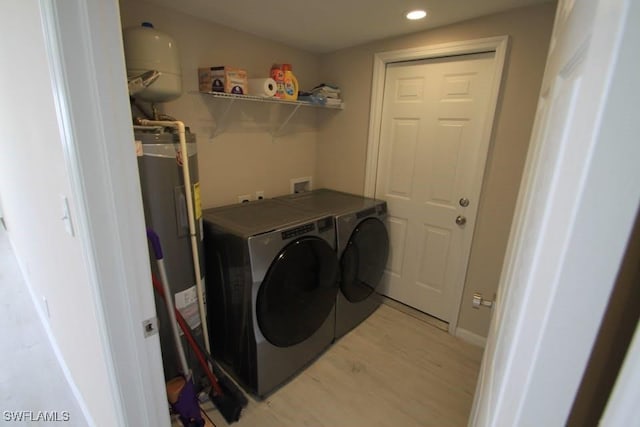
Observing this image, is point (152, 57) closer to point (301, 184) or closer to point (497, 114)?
point (301, 184)

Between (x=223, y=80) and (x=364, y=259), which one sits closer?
(x=223, y=80)

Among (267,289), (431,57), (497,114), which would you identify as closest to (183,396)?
(267,289)

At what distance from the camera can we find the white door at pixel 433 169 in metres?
2.00

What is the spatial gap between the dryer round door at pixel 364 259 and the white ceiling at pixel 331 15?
A: 1.36 m

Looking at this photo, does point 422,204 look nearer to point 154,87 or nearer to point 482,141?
point 482,141

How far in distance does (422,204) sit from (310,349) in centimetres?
141

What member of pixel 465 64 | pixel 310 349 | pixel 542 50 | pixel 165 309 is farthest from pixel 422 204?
pixel 165 309

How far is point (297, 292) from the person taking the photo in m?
1.68

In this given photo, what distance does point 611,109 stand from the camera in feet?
0.82

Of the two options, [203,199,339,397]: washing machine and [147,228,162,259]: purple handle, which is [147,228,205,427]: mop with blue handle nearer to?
[147,228,162,259]: purple handle

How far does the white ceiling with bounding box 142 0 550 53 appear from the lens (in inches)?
63.7

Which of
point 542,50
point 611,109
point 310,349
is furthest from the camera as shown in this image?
point 310,349

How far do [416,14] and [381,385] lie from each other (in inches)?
91.7

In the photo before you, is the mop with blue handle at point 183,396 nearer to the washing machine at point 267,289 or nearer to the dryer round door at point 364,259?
the washing machine at point 267,289
